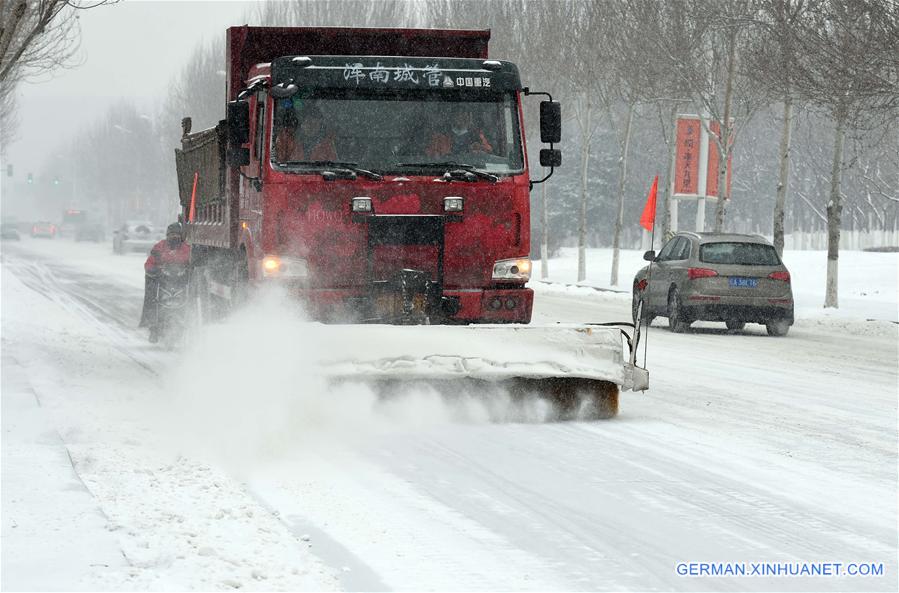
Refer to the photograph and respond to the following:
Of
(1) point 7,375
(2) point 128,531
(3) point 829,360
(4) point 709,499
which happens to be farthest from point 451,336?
(3) point 829,360

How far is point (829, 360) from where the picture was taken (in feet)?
51.3

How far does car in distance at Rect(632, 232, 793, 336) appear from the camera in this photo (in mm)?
19359

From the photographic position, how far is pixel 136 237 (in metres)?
60.9

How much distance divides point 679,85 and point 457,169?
24430 mm

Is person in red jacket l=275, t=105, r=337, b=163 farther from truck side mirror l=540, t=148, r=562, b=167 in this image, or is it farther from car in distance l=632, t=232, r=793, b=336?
car in distance l=632, t=232, r=793, b=336

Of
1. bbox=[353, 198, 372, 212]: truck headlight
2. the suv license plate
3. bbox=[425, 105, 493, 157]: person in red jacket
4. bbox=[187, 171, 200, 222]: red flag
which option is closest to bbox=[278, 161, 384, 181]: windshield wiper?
bbox=[353, 198, 372, 212]: truck headlight

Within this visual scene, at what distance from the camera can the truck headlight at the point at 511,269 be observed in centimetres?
1032

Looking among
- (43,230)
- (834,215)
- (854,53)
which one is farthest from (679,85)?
(43,230)

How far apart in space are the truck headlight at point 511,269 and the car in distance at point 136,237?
51.5m

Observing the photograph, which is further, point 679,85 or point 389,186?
point 679,85

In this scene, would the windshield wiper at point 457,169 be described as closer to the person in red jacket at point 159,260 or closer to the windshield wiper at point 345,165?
the windshield wiper at point 345,165

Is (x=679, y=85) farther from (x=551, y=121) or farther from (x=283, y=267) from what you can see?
(x=283, y=267)

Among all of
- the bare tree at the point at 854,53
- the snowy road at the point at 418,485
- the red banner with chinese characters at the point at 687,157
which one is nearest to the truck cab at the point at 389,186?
the snowy road at the point at 418,485

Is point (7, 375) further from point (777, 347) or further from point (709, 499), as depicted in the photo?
point (777, 347)
